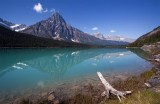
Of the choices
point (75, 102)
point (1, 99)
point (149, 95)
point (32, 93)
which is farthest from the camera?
point (32, 93)

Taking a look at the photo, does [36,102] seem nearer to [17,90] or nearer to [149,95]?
[17,90]

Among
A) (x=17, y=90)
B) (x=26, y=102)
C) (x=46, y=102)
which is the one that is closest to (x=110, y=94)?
(x=46, y=102)

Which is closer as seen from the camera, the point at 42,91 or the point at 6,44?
the point at 42,91

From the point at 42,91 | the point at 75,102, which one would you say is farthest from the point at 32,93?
the point at 75,102

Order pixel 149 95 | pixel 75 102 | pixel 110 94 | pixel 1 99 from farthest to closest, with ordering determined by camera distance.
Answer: pixel 1 99
pixel 75 102
pixel 110 94
pixel 149 95

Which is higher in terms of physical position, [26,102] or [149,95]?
[149,95]

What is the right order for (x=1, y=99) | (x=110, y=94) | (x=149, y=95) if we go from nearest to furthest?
(x=149, y=95) → (x=110, y=94) → (x=1, y=99)

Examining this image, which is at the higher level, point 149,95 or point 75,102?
point 149,95

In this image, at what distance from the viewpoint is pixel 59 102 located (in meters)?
15.6

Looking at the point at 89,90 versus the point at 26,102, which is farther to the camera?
the point at 89,90

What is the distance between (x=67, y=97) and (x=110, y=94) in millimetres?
4651

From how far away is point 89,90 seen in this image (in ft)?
62.9

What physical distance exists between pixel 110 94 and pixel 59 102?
13.8 feet

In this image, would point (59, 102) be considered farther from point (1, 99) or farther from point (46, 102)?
point (1, 99)
